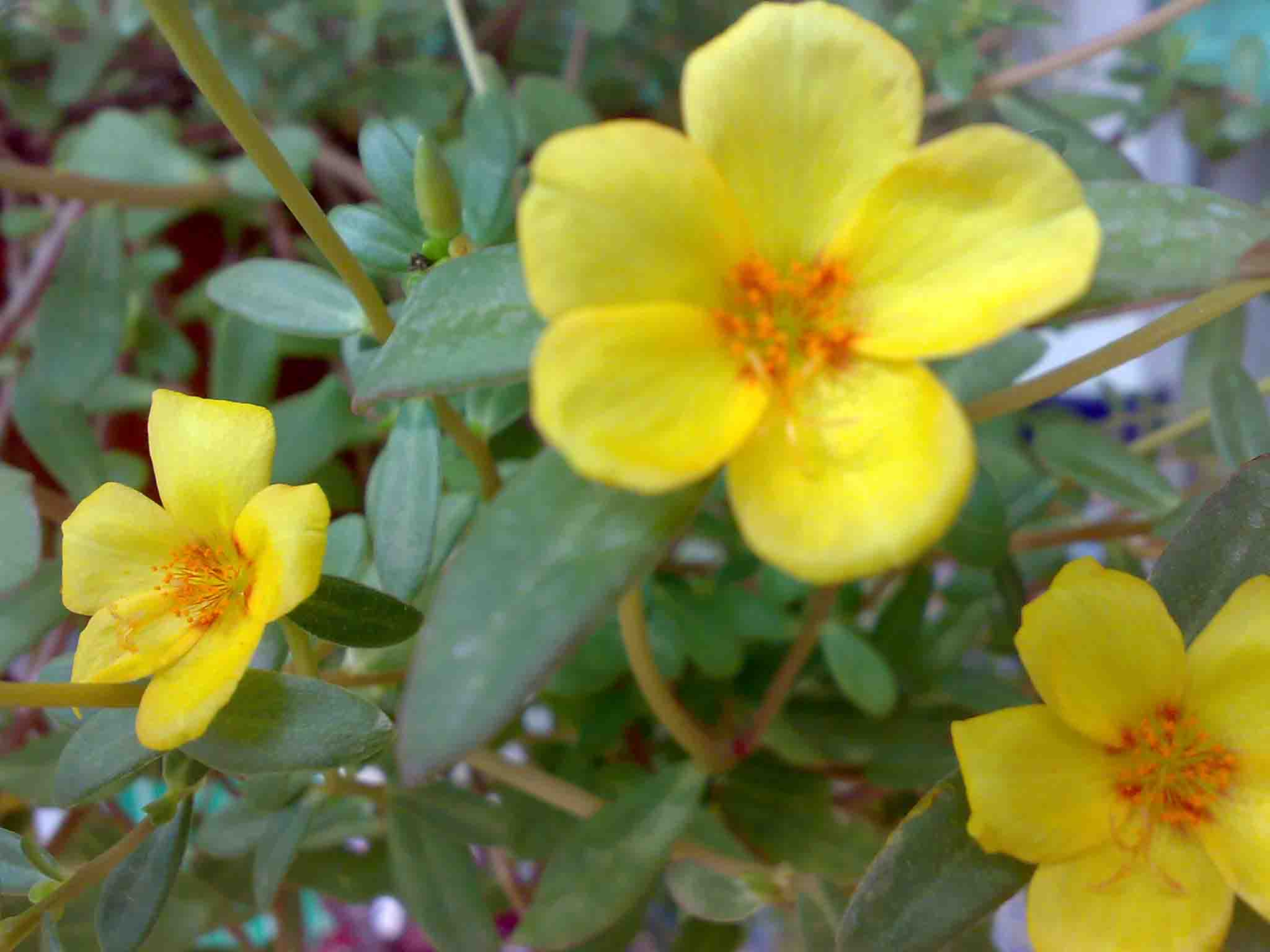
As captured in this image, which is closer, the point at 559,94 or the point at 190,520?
the point at 190,520

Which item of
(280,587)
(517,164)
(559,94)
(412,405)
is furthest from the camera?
(559,94)

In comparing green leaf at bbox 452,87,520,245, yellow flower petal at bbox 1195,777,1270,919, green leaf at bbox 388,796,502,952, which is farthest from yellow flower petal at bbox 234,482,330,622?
yellow flower petal at bbox 1195,777,1270,919

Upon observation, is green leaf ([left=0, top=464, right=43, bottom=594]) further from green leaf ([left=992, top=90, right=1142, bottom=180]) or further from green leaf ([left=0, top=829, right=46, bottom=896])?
green leaf ([left=992, top=90, right=1142, bottom=180])

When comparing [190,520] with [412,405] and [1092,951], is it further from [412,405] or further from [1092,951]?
[1092,951]

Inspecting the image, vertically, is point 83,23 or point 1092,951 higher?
point 83,23

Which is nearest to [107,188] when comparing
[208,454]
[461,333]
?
[208,454]

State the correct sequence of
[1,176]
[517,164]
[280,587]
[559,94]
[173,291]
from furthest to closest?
[173,291] → [559,94] → [1,176] → [517,164] → [280,587]

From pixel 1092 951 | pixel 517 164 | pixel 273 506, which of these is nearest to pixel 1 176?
pixel 517 164

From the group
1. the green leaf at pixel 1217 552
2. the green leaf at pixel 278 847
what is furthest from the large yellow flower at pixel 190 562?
the green leaf at pixel 1217 552
